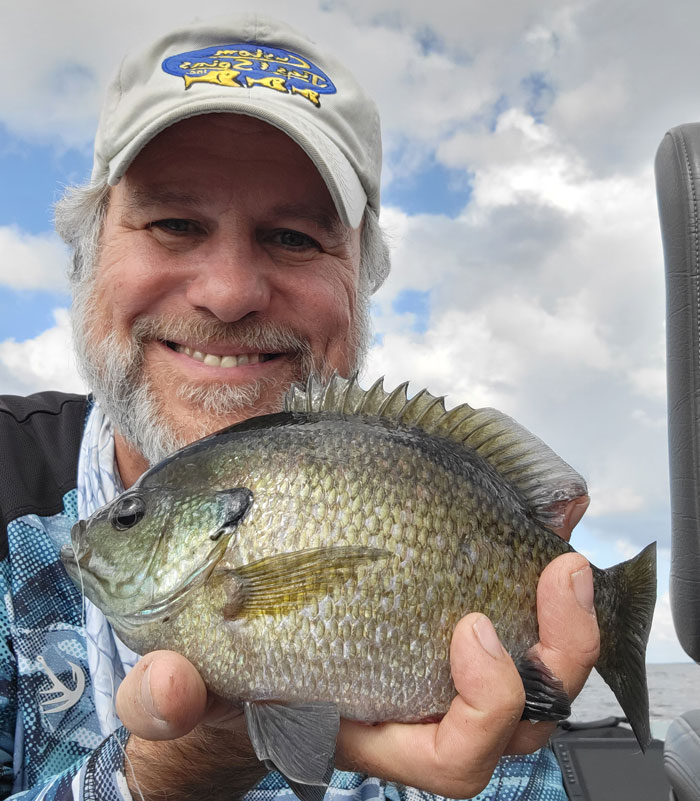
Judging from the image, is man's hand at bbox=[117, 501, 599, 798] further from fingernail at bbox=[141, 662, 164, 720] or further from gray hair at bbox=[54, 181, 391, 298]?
gray hair at bbox=[54, 181, 391, 298]

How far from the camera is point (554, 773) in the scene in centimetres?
253

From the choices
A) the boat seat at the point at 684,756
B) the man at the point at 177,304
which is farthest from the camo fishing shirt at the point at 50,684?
the boat seat at the point at 684,756

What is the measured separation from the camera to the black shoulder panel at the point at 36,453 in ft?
8.75

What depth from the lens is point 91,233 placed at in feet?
9.85

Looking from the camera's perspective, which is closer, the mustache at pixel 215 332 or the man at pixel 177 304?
the man at pixel 177 304

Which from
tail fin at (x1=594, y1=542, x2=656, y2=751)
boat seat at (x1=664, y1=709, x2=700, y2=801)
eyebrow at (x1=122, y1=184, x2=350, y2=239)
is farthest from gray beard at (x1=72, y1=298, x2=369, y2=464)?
boat seat at (x1=664, y1=709, x2=700, y2=801)

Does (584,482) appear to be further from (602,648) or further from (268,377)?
(268,377)

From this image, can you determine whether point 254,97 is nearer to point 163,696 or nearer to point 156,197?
point 156,197

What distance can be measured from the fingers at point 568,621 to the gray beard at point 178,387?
4.36ft

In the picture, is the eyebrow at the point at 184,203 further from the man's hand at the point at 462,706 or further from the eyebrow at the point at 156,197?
the man's hand at the point at 462,706

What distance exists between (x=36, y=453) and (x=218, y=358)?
91 centimetres

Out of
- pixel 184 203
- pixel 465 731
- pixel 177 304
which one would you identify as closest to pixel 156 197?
pixel 184 203

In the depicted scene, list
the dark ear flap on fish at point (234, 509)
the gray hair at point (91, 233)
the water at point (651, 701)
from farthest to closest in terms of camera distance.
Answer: the water at point (651, 701) < the gray hair at point (91, 233) < the dark ear flap on fish at point (234, 509)

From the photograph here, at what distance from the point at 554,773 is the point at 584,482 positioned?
54.2 inches
